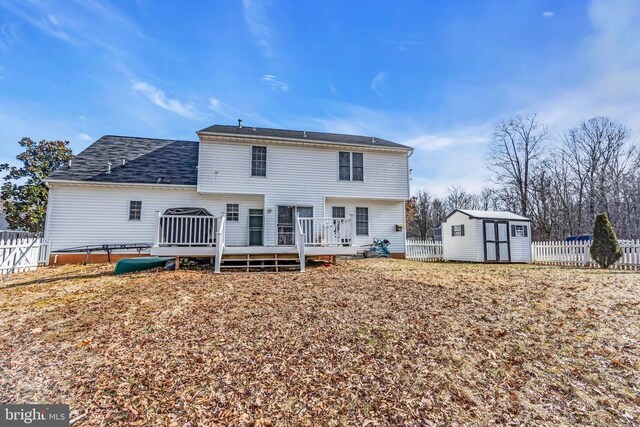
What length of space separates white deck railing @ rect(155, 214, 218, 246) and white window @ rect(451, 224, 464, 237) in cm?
1240

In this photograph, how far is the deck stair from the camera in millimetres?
8680

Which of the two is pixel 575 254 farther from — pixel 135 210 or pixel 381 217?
pixel 135 210

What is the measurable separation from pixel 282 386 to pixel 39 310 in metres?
4.71

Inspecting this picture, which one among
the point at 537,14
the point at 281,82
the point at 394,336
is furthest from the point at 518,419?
the point at 281,82

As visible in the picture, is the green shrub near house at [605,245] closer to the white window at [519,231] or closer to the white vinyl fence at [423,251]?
the white window at [519,231]

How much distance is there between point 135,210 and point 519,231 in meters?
18.7

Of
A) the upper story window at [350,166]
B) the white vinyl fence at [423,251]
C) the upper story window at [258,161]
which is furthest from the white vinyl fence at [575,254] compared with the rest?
the upper story window at [258,161]

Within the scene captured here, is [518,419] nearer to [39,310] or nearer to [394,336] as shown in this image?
[394,336]

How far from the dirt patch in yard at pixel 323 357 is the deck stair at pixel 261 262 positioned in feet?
9.27

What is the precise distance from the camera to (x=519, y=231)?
1477 cm

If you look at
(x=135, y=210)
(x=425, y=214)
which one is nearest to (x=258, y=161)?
(x=135, y=210)

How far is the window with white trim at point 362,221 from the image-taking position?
14.6 m

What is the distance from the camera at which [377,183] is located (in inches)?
568

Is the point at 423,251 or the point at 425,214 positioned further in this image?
the point at 425,214
